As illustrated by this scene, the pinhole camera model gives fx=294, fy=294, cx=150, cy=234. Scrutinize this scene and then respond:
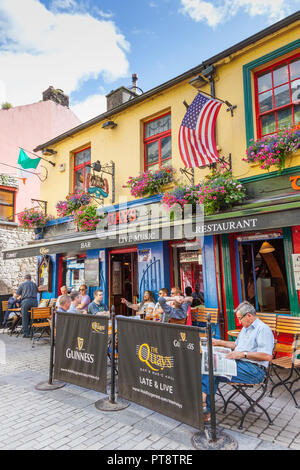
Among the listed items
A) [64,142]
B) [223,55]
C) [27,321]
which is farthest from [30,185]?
[223,55]

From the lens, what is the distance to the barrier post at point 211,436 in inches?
115

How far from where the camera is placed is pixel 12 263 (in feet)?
47.2

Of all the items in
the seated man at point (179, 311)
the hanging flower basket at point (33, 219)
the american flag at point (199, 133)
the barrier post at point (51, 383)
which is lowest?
the barrier post at point (51, 383)

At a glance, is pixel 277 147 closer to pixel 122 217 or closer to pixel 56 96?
pixel 122 217

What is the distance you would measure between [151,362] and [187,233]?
3.30 m

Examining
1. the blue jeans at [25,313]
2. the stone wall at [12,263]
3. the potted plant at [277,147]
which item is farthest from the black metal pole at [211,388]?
the stone wall at [12,263]

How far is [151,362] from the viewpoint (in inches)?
136

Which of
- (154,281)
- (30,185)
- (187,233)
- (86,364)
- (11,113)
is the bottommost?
(86,364)

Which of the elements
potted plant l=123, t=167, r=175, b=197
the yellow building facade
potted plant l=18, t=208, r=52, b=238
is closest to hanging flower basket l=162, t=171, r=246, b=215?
the yellow building facade

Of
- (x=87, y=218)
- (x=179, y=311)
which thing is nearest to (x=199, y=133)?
(x=179, y=311)

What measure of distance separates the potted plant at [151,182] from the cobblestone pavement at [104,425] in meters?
5.27

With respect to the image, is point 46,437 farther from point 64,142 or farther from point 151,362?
point 64,142

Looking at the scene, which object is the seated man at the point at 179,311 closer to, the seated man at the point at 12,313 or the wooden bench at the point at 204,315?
the wooden bench at the point at 204,315

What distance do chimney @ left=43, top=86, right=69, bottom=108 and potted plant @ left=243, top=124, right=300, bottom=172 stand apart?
1415 centimetres
